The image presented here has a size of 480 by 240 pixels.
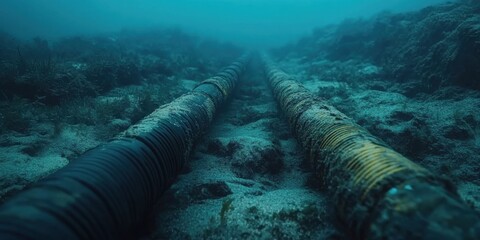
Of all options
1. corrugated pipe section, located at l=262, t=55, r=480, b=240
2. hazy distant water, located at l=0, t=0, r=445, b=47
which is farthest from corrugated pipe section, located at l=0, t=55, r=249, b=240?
hazy distant water, located at l=0, t=0, r=445, b=47

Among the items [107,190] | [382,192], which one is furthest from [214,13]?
[382,192]

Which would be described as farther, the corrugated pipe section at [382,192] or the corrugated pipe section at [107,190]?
the corrugated pipe section at [107,190]

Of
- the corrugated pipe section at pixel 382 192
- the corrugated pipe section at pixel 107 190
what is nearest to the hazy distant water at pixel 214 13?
the corrugated pipe section at pixel 107 190

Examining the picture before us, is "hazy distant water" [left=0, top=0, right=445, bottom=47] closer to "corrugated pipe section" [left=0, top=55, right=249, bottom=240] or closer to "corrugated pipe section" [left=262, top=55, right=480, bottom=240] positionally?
"corrugated pipe section" [left=0, top=55, right=249, bottom=240]

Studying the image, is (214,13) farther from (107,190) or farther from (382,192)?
(382,192)

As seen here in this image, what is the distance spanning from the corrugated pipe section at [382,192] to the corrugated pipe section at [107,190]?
1.92m

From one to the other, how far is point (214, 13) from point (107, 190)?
369 feet

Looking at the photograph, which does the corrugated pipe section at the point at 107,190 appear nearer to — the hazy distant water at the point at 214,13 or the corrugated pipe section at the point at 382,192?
the corrugated pipe section at the point at 382,192

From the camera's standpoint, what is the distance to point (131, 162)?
319 cm

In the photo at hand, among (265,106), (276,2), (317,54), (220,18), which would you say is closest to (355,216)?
(265,106)

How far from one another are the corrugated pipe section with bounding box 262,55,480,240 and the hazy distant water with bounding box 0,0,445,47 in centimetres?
5921

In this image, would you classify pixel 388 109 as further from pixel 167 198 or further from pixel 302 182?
pixel 167 198

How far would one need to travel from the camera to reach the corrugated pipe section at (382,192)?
2.05 meters

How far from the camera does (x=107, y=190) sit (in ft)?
8.95
